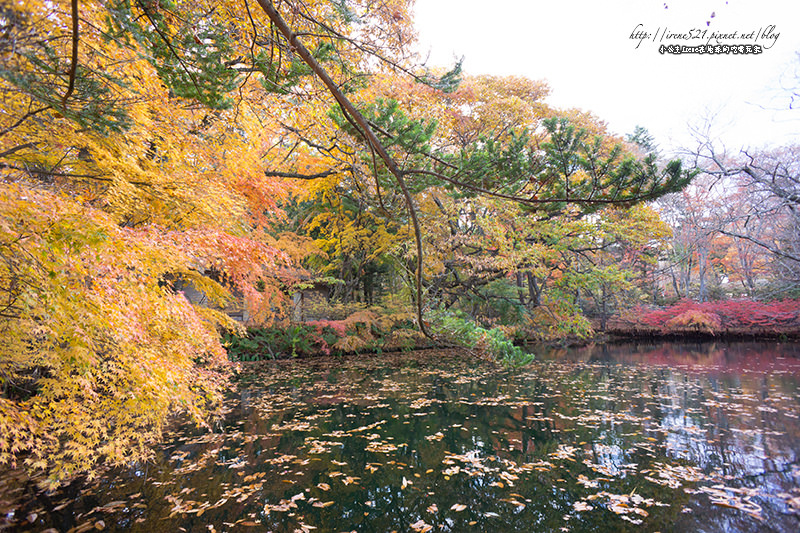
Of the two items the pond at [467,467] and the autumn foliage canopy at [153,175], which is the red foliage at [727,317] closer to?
the pond at [467,467]

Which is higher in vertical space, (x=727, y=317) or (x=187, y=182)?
(x=187, y=182)

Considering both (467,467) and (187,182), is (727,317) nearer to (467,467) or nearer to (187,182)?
(467,467)

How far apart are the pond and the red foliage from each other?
10325mm

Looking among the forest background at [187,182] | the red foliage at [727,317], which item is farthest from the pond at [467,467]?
the red foliage at [727,317]

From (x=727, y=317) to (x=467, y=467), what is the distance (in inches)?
753

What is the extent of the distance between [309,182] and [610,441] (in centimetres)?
1021

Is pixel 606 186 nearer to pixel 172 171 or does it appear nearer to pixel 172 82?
pixel 172 82

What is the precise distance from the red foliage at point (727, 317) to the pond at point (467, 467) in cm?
1032

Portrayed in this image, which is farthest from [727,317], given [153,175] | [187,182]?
[153,175]

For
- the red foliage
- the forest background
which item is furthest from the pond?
the red foliage

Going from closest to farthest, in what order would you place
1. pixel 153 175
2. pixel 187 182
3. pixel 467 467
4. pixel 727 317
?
pixel 467 467 → pixel 153 175 → pixel 187 182 → pixel 727 317

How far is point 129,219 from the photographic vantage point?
538 centimetres

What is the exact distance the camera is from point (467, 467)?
3.96 meters

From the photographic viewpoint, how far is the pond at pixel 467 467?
300 centimetres
